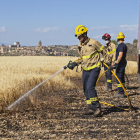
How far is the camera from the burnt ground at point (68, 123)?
4207mm

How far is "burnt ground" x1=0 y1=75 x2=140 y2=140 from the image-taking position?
421cm

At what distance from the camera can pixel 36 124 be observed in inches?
192

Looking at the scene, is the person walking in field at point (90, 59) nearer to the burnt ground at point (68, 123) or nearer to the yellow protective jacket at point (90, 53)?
the yellow protective jacket at point (90, 53)

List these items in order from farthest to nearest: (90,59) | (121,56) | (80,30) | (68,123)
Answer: (121,56)
(90,59)
(80,30)
(68,123)

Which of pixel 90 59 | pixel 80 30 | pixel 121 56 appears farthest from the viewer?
pixel 121 56

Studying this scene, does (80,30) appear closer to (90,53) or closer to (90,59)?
(90,53)

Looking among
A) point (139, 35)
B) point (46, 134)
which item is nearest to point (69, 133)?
point (46, 134)

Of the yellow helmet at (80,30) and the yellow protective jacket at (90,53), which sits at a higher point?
the yellow helmet at (80,30)

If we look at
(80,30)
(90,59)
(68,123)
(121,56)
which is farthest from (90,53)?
(121,56)

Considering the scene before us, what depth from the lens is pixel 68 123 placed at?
494 centimetres

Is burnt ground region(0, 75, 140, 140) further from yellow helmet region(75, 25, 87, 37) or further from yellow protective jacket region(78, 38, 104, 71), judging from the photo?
yellow helmet region(75, 25, 87, 37)

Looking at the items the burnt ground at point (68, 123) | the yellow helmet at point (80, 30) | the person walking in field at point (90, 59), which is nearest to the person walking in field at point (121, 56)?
the burnt ground at point (68, 123)

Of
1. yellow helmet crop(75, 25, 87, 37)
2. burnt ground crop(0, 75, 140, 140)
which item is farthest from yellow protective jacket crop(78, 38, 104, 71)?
burnt ground crop(0, 75, 140, 140)

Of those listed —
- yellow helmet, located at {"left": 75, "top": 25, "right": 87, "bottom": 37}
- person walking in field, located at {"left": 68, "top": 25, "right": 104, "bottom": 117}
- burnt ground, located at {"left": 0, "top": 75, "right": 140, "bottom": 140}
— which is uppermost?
yellow helmet, located at {"left": 75, "top": 25, "right": 87, "bottom": 37}
